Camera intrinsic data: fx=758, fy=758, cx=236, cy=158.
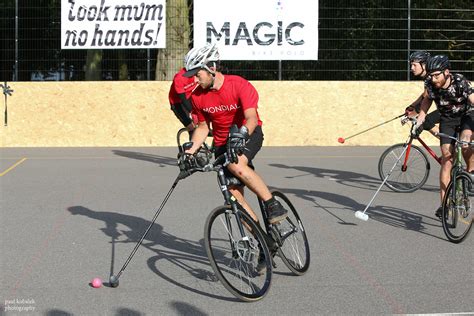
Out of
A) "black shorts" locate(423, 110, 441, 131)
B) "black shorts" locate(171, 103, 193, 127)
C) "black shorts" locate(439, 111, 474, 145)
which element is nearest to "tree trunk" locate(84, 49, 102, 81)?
"black shorts" locate(171, 103, 193, 127)

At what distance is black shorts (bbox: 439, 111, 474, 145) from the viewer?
8.32 m

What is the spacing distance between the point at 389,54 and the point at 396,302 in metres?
14.3

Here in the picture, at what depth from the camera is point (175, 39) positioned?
721 inches

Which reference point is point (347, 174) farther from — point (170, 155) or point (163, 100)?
point (163, 100)

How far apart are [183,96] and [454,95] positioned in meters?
4.63

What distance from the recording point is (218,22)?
687 inches

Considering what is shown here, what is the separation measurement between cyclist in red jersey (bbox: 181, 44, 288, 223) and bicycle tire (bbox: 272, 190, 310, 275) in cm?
29

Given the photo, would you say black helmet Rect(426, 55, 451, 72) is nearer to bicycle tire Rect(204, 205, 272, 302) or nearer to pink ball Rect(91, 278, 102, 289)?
bicycle tire Rect(204, 205, 272, 302)

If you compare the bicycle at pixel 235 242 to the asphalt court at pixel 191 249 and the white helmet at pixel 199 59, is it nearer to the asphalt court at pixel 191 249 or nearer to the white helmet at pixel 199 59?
the asphalt court at pixel 191 249

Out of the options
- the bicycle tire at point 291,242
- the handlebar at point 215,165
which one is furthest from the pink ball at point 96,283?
the bicycle tire at point 291,242

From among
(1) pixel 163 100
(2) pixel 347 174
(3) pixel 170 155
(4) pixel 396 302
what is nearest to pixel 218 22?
(1) pixel 163 100

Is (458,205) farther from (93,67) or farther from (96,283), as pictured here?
(93,67)

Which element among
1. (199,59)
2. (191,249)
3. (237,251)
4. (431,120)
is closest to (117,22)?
(431,120)

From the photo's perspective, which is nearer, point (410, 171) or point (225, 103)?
point (225, 103)
